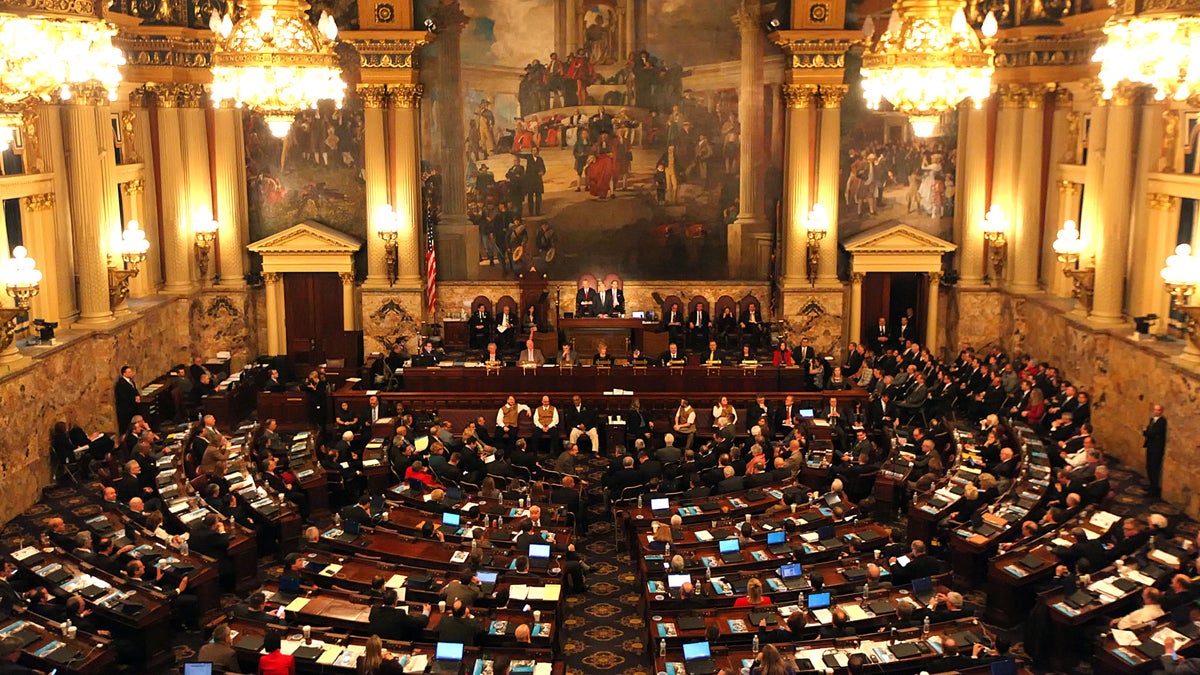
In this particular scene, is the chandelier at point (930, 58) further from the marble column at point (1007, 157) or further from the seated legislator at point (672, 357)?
the marble column at point (1007, 157)

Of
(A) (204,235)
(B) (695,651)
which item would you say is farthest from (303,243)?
(B) (695,651)

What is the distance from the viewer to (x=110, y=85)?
13.6 meters

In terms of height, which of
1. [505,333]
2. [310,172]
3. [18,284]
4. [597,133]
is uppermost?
[597,133]

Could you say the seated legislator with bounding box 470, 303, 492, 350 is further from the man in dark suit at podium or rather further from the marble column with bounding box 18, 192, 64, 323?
the marble column with bounding box 18, 192, 64, 323

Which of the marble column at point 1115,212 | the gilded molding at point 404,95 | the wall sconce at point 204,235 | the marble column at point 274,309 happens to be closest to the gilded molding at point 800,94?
the marble column at point 1115,212

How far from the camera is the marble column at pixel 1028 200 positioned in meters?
31.0

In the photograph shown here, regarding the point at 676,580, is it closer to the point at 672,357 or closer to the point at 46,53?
the point at 46,53

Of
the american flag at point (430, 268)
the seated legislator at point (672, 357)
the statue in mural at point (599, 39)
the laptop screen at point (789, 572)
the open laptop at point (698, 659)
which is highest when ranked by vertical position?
the statue in mural at point (599, 39)

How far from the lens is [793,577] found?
56.4 ft

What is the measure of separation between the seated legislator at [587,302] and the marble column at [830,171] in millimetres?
6042

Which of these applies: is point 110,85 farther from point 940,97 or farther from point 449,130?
point 449,130

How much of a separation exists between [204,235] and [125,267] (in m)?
4.06

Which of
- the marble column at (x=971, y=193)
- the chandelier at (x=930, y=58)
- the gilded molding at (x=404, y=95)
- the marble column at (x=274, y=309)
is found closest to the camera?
the chandelier at (x=930, y=58)

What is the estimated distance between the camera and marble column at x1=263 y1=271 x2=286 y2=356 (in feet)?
107
